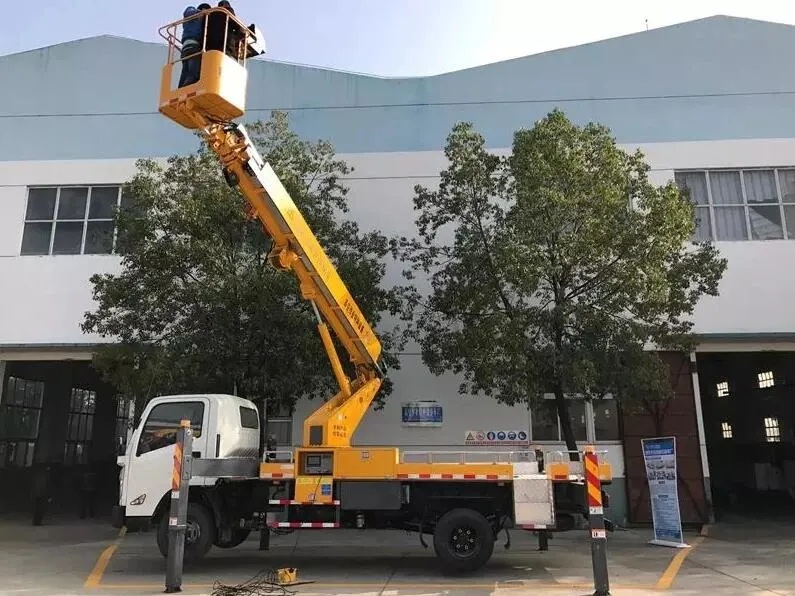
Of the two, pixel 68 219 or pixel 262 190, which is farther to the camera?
pixel 68 219

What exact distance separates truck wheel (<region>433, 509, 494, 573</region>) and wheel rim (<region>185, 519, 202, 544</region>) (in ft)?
10.9

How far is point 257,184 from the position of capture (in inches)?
332

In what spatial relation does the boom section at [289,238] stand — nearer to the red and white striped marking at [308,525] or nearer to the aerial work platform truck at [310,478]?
the aerial work platform truck at [310,478]

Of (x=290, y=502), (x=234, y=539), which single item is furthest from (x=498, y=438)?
(x=234, y=539)

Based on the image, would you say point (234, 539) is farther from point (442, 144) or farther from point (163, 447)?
point (442, 144)

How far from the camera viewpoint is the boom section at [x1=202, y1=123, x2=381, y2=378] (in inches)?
321

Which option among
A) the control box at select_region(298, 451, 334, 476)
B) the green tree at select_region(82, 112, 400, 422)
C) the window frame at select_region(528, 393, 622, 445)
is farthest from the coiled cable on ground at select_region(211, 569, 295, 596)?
the window frame at select_region(528, 393, 622, 445)

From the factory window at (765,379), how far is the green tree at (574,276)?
14793 millimetres

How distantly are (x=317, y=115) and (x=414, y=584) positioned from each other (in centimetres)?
1314

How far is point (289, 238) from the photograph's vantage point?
8.85 meters

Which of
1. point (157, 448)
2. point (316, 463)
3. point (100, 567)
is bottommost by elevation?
point (100, 567)

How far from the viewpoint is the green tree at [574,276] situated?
1095 cm

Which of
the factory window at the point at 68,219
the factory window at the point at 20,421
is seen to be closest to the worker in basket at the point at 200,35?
the factory window at the point at 68,219

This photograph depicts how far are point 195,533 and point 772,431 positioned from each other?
2371 centimetres
